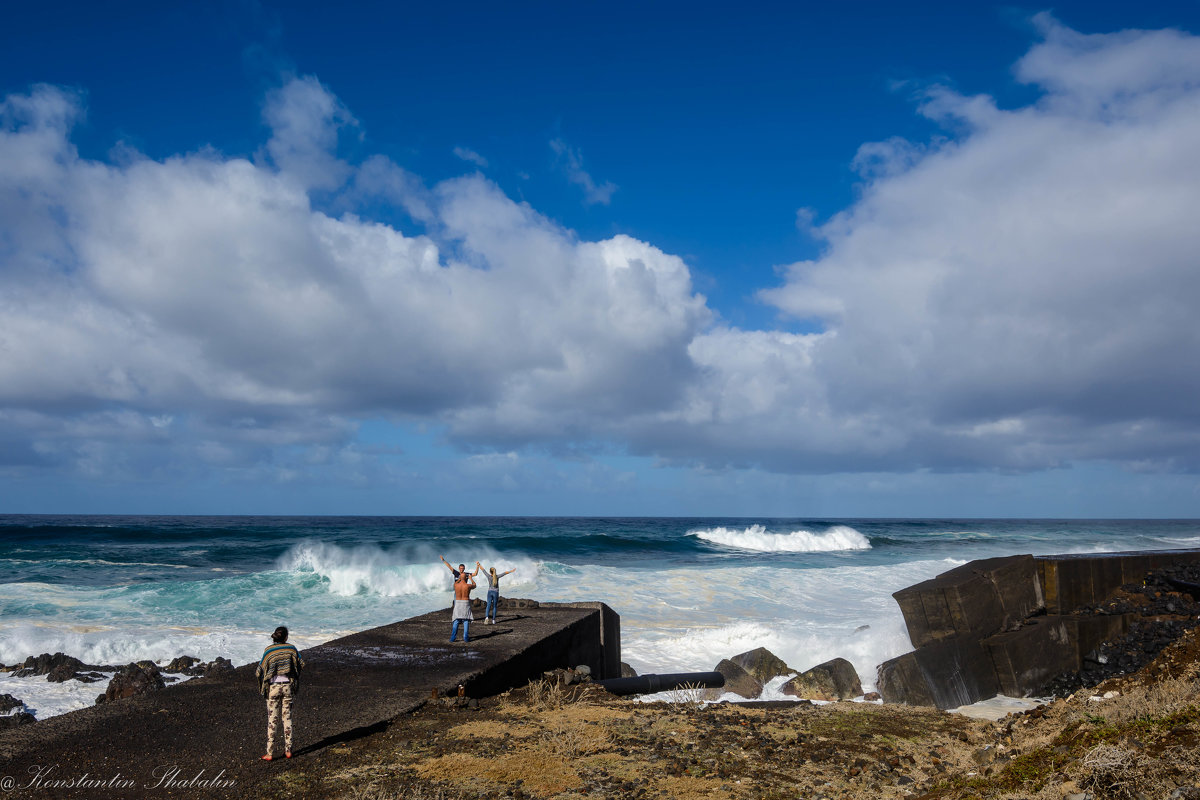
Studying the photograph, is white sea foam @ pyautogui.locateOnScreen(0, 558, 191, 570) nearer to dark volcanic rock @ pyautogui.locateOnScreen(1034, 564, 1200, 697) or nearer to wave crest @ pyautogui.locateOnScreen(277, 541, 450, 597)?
wave crest @ pyautogui.locateOnScreen(277, 541, 450, 597)

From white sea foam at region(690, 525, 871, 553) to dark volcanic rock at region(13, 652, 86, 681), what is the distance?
144 feet

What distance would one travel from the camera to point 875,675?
12.3 meters

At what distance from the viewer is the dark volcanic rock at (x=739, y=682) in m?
11.6

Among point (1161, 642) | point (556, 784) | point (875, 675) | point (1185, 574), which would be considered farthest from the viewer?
point (875, 675)

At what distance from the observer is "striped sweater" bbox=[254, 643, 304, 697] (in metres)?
5.34

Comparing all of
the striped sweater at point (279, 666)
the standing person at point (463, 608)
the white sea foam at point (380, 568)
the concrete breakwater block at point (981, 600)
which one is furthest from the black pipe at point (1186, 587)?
the white sea foam at point (380, 568)

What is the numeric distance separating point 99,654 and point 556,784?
1298cm

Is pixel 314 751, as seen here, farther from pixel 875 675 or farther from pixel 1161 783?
pixel 875 675

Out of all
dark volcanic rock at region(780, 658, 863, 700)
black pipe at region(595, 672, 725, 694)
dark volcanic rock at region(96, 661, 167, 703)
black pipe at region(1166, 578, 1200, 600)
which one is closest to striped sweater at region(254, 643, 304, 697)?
black pipe at region(595, 672, 725, 694)

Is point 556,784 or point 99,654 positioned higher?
point 556,784

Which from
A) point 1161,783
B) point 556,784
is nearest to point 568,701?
point 556,784

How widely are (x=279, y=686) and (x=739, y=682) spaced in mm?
8419

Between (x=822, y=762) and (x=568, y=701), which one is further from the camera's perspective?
(x=568, y=701)

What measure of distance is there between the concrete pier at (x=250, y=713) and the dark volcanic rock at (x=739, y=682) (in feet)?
8.91
